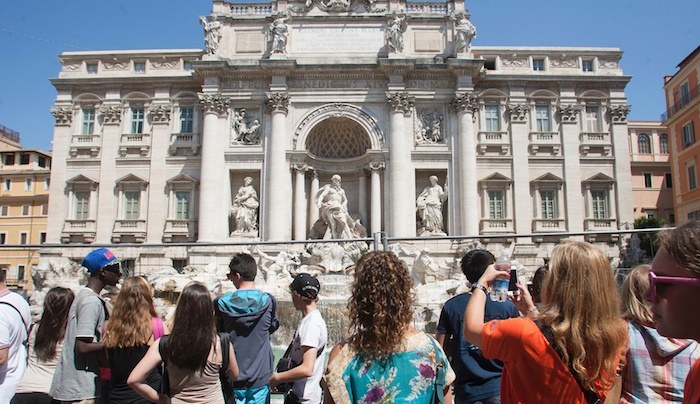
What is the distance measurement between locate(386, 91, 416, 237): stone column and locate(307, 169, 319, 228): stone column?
3871mm

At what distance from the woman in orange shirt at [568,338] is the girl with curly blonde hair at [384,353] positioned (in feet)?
1.62

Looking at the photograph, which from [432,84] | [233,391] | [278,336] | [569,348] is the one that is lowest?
[278,336]

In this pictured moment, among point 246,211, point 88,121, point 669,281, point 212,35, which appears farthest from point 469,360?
point 88,121

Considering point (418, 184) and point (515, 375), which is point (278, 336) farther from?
point (418, 184)

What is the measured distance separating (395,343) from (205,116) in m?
24.3

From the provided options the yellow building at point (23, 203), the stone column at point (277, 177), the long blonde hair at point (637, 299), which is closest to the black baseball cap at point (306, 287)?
the long blonde hair at point (637, 299)

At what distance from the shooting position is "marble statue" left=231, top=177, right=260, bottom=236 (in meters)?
24.8

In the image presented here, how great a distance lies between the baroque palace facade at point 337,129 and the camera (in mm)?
25234

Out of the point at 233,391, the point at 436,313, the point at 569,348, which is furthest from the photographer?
the point at 436,313

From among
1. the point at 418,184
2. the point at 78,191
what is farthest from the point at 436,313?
the point at 78,191

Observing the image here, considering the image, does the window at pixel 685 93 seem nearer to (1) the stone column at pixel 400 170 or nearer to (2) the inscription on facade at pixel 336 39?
(1) the stone column at pixel 400 170

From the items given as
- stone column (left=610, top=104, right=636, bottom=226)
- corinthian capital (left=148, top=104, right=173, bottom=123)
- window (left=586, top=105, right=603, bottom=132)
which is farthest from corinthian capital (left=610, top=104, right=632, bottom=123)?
corinthian capital (left=148, top=104, right=173, bottom=123)

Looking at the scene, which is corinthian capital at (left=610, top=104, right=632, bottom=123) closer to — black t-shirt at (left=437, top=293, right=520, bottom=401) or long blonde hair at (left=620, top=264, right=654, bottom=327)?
black t-shirt at (left=437, top=293, right=520, bottom=401)

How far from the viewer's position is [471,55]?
83.6 ft
